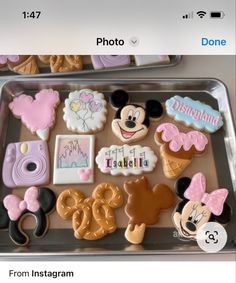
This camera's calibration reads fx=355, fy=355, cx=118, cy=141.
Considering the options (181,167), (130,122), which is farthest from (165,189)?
(130,122)

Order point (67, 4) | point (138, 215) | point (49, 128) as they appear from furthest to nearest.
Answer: point (49, 128), point (138, 215), point (67, 4)

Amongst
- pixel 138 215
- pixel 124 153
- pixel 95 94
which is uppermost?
pixel 95 94

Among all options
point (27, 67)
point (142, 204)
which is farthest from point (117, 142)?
point (27, 67)

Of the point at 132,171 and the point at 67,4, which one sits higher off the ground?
the point at 67,4

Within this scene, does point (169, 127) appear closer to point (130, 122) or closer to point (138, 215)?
point (130, 122)

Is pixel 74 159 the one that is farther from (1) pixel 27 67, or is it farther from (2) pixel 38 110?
(1) pixel 27 67

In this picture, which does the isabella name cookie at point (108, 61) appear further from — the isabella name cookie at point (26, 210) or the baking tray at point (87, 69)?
the isabella name cookie at point (26, 210)

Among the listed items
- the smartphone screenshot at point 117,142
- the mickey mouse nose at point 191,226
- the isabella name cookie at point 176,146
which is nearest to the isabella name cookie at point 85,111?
the smartphone screenshot at point 117,142
